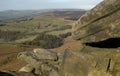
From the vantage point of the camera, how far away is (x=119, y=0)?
22422 mm

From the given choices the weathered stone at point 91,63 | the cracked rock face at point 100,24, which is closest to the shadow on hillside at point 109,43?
the weathered stone at point 91,63

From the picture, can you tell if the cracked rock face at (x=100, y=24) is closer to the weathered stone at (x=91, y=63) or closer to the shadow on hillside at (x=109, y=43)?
the shadow on hillside at (x=109, y=43)

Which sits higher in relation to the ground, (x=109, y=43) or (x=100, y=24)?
(x=100, y=24)

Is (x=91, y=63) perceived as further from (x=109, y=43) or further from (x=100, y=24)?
(x=100, y=24)

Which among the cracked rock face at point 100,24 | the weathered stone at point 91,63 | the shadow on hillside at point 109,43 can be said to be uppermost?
the cracked rock face at point 100,24

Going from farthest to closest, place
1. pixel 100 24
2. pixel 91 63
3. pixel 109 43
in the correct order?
pixel 109 43
pixel 100 24
pixel 91 63

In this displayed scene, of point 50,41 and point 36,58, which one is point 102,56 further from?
point 50,41

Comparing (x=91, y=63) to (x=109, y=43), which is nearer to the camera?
(x=91, y=63)

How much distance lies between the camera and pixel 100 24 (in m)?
23.2

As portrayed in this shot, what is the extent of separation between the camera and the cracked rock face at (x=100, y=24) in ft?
73.3

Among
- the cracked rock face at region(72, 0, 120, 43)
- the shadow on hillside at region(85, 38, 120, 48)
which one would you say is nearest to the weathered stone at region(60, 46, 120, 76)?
the shadow on hillside at region(85, 38, 120, 48)

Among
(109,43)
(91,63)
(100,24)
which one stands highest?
(100,24)

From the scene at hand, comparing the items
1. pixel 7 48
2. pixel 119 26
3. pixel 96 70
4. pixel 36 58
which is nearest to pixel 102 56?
pixel 96 70

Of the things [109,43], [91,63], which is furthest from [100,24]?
[91,63]
